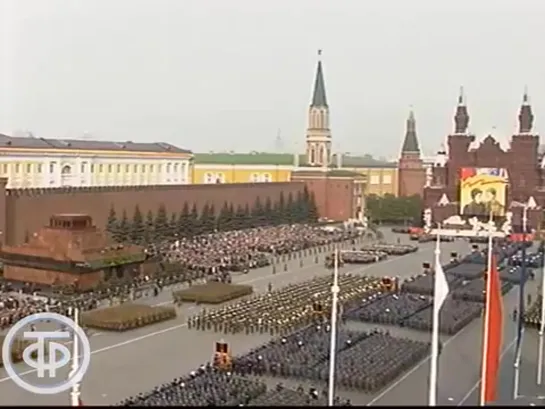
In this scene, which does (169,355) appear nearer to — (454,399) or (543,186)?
(454,399)

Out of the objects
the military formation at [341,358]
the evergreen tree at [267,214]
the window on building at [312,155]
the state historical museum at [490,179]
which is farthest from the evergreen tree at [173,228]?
the window on building at [312,155]

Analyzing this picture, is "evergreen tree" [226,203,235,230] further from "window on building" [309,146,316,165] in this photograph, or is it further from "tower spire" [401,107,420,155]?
"tower spire" [401,107,420,155]

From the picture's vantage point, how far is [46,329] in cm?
1867

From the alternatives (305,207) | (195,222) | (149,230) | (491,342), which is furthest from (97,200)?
(491,342)

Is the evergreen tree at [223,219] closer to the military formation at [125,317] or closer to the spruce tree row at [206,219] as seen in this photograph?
the spruce tree row at [206,219]

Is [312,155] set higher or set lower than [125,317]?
higher

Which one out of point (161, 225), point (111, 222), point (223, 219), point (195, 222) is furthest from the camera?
point (223, 219)

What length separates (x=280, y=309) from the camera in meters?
20.8

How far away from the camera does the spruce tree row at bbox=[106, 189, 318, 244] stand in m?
34.1

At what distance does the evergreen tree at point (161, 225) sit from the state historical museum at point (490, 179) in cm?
1728

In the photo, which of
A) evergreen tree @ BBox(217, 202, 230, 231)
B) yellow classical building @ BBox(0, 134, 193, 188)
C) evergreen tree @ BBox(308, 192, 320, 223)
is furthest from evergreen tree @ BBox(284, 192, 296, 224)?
yellow classical building @ BBox(0, 134, 193, 188)

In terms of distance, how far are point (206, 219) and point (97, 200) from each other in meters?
6.52

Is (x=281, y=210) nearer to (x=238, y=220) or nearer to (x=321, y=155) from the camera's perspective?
(x=238, y=220)

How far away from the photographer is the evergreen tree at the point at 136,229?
111 ft
